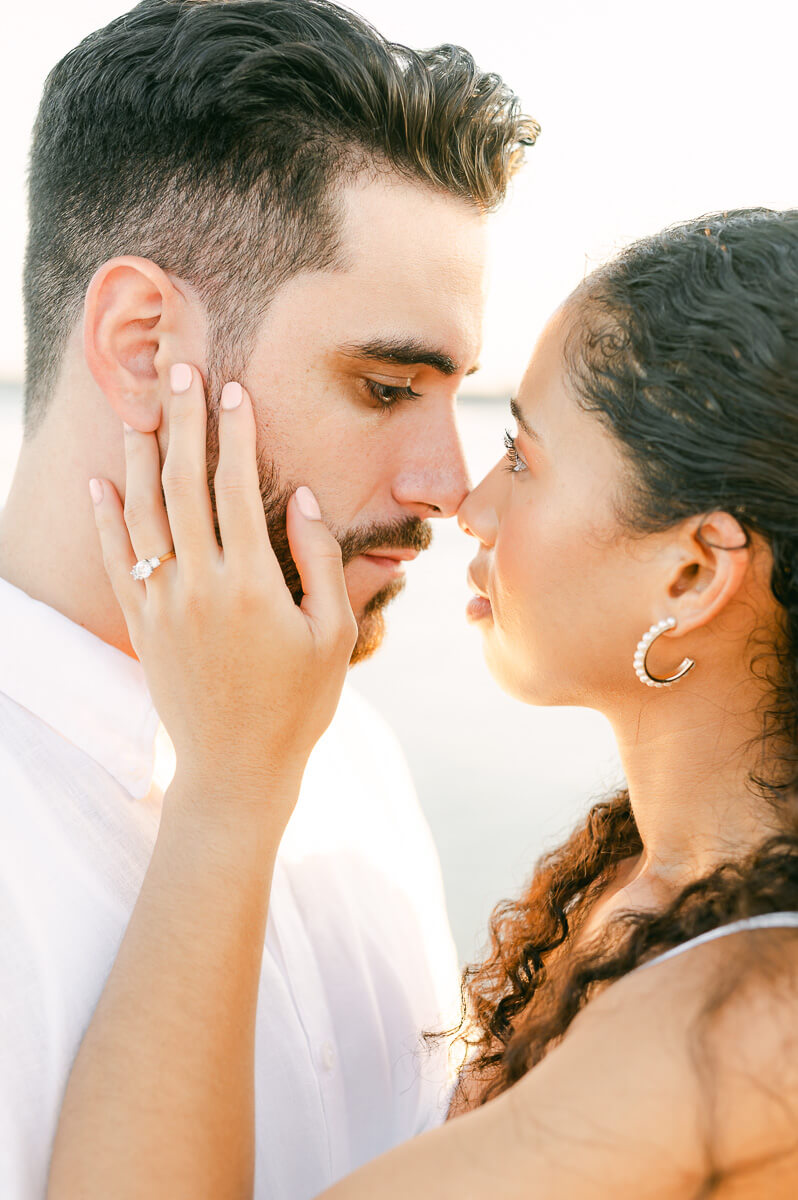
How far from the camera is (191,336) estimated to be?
1390 mm

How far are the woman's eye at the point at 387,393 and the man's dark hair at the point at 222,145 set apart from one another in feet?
0.60

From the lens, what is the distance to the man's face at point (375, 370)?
55.2 inches

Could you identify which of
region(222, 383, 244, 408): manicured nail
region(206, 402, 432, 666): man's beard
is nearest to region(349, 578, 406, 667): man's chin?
region(206, 402, 432, 666): man's beard

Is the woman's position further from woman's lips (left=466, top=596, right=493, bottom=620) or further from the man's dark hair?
the man's dark hair

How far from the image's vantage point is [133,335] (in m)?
1.36

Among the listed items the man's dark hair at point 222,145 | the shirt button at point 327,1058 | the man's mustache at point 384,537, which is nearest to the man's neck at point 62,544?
the man's dark hair at point 222,145

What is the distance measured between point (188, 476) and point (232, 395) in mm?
153

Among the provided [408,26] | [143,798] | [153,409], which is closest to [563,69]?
[408,26]

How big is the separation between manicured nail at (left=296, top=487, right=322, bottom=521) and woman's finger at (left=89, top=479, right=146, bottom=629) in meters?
0.25

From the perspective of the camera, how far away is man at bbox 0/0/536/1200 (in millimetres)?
1285

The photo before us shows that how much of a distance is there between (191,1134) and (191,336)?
997mm

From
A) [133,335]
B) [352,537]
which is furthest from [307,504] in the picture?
[133,335]

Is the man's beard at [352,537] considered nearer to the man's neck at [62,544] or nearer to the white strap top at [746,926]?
the man's neck at [62,544]

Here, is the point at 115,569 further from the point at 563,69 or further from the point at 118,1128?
the point at 563,69
